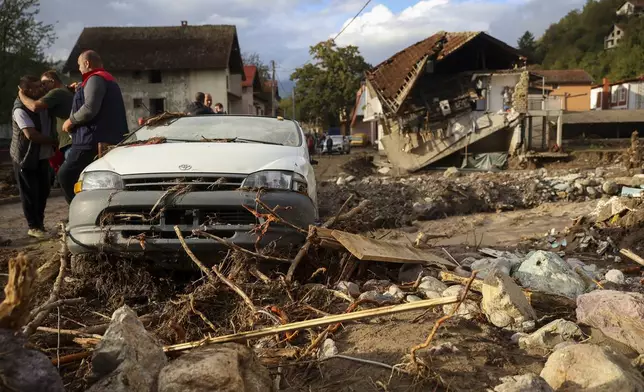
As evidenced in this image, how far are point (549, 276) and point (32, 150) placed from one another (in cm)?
583

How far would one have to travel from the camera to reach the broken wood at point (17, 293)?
1.82m

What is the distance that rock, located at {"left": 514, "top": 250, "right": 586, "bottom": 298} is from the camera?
392 centimetres

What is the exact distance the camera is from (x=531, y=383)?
219 cm

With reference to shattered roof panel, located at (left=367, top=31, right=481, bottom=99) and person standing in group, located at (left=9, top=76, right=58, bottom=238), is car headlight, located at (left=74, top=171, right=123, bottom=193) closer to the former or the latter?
person standing in group, located at (left=9, top=76, right=58, bottom=238)

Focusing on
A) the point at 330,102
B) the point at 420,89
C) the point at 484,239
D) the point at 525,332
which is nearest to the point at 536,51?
the point at 330,102

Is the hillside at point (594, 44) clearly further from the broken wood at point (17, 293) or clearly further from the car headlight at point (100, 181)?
the broken wood at point (17, 293)

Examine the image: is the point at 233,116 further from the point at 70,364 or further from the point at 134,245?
the point at 70,364

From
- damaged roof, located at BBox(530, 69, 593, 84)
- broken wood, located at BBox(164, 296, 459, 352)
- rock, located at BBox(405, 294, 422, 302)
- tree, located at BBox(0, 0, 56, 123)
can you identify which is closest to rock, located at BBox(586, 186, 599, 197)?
rock, located at BBox(405, 294, 422, 302)

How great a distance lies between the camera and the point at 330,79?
58.6 m

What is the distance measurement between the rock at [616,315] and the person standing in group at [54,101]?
18.2ft

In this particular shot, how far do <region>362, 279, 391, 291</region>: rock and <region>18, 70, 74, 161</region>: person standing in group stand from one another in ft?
13.5

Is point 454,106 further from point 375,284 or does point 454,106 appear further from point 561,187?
point 375,284

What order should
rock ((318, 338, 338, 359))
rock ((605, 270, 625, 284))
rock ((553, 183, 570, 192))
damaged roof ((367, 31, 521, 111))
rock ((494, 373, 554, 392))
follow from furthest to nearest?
damaged roof ((367, 31, 521, 111))
rock ((553, 183, 570, 192))
rock ((605, 270, 625, 284))
rock ((318, 338, 338, 359))
rock ((494, 373, 554, 392))

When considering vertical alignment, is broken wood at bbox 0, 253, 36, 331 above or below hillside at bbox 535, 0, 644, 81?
below
